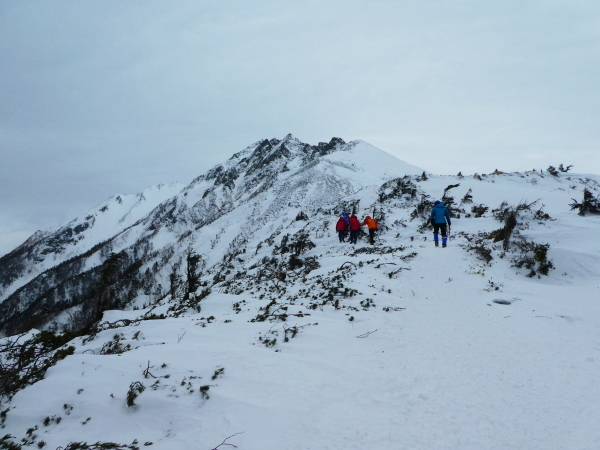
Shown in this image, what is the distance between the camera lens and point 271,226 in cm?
6144

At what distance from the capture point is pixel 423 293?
8984 mm

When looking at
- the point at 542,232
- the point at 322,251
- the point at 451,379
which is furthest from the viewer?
the point at 322,251

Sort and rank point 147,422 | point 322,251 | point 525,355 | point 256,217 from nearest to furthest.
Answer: point 147,422, point 525,355, point 322,251, point 256,217

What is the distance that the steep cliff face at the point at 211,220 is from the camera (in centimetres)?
7275

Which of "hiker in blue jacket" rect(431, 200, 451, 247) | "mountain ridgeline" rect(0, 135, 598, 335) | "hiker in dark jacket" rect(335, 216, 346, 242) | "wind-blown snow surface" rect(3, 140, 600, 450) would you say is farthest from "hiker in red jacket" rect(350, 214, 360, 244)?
"wind-blown snow surface" rect(3, 140, 600, 450)

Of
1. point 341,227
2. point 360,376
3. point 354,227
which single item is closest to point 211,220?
point 341,227

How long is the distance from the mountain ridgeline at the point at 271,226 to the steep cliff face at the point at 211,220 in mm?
470

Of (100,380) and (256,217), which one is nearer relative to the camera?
(100,380)

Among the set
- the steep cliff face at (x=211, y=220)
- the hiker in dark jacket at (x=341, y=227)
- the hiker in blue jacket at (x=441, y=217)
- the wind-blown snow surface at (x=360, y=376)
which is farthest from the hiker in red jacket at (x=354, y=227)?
the steep cliff face at (x=211, y=220)

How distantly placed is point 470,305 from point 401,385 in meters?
4.42

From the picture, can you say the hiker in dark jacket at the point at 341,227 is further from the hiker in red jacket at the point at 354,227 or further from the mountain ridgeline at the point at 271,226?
the mountain ridgeline at the point at 271,226

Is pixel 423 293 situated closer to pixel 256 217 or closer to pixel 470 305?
pixel 470 305

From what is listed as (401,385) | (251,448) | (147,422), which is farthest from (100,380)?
(401,385)

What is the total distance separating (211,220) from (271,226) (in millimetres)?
74849
